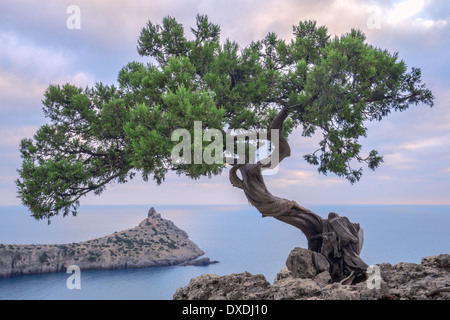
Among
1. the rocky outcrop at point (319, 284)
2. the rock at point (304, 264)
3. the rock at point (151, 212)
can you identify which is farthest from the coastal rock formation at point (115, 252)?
the rock at point (304, 264)

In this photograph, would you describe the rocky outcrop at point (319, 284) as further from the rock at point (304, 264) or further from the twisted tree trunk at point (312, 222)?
the twisted tree trunk at point (312, 222)

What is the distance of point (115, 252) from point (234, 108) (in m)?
21.3

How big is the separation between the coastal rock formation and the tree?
57.0ft

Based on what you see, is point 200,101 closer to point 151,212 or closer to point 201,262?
point 201,262

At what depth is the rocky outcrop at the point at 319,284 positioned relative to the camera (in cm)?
523

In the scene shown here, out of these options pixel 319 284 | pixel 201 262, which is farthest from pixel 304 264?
pixel 201 262

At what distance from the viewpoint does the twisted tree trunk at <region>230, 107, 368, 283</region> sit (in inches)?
292

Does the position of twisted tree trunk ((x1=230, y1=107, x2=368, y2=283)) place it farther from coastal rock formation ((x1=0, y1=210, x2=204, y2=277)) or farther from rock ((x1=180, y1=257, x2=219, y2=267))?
rock ((x1=180, y1=257, x2=219, y2=267))

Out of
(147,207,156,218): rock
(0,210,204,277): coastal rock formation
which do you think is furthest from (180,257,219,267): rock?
(147,207,156,218): rock

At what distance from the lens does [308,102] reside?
658cm

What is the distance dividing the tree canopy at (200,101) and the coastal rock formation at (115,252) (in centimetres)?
1739
